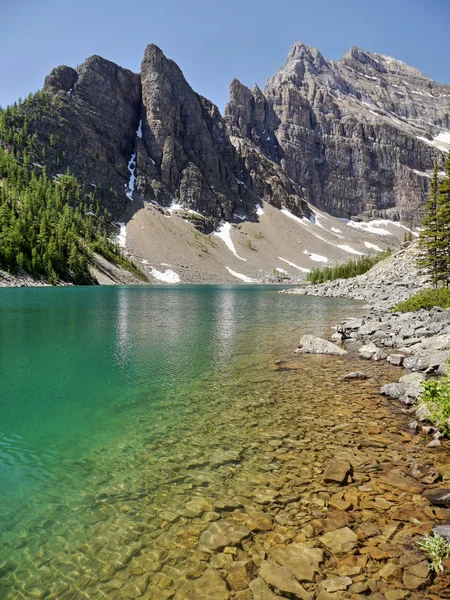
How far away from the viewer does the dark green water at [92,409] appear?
7219mm

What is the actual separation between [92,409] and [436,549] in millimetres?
11081

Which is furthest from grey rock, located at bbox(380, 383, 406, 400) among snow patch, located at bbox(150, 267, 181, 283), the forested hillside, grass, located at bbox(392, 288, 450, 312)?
snow patch, located at bbox(150, 267, 181, 283)

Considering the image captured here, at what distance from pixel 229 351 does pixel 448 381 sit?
1419cm

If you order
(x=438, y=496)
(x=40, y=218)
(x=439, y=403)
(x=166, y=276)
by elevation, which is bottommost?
(x=438, y=496)

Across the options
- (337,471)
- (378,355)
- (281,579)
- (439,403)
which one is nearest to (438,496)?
→ (337,471)

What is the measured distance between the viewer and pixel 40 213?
124438 millimetres

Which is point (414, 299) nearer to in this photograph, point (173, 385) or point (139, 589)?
point (173, 385)

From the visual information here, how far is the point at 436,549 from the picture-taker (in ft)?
18.9

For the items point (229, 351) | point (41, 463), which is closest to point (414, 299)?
point (229, 351)

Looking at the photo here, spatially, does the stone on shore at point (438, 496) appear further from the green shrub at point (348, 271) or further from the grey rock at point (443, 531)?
the green shrub at point (348, 271)

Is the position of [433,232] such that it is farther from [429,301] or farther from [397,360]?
[397,360]

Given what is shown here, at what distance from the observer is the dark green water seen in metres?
7.22

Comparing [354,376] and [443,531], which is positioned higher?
[354,376]

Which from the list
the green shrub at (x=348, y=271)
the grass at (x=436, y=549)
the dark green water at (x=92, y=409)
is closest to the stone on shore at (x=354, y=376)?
the dark green water at (x=92, y=409)
